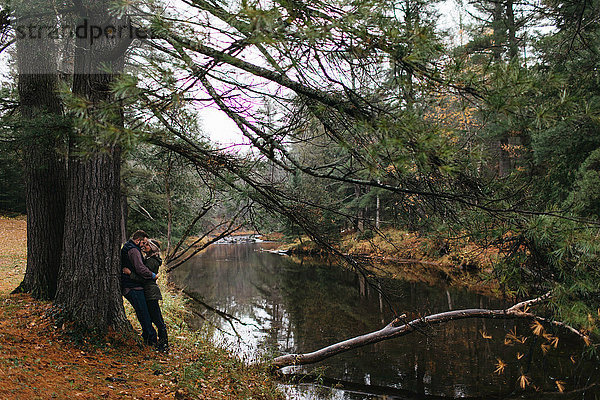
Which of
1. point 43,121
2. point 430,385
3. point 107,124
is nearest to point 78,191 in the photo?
point 43,121

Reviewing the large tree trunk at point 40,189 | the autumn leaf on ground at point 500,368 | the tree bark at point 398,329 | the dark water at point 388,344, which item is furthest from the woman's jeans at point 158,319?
the autumn leaf on ground at point 500,368

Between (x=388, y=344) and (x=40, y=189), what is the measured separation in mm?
6923

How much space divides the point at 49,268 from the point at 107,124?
4.86 m

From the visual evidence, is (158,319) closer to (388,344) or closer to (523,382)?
(388,344)

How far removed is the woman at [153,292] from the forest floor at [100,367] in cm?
22

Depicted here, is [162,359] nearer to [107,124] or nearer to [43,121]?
[43,121]

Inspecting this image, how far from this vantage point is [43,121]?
172 inches

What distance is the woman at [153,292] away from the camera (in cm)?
531

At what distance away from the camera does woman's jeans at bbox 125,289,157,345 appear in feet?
17.3

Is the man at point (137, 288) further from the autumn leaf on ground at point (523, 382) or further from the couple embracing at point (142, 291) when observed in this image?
the autumn leaf on ground at point (523, 382)

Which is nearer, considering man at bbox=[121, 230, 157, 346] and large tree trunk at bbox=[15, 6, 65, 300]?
man at bbox=[121, 230, 157, 346]

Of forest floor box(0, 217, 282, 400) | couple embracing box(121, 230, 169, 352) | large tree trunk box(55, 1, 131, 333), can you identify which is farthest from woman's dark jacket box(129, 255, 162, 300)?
forest floor box(0, 217, 282, 400)

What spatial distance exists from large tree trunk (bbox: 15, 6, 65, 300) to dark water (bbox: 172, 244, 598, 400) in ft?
11.4

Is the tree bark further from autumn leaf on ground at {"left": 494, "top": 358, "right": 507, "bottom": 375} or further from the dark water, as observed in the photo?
autumn leaf on ground at {"left": 494, "top": 358, "right": 507, "bottom": 375}
